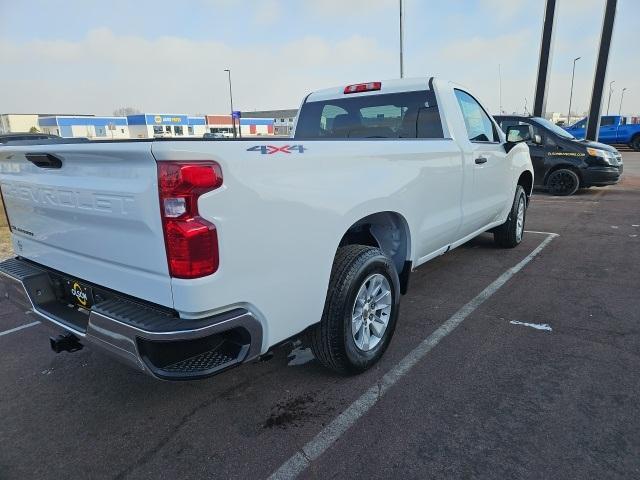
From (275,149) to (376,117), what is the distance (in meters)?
2.34

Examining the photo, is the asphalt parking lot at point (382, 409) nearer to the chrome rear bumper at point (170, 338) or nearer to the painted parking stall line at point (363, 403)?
the painted parking stall line at point (363, 403)

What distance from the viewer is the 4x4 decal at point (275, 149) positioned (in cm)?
206

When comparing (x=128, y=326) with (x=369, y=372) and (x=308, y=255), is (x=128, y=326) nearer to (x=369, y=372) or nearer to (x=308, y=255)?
(x=308, y=255)

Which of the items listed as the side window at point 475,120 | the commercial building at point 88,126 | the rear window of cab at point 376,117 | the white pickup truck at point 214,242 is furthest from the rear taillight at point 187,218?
the commercial building at point 88,126

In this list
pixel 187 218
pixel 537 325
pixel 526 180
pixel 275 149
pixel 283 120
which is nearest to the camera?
pixel 187 218

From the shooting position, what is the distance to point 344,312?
105 inches

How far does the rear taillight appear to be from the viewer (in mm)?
1831

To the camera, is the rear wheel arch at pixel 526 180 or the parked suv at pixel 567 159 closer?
the rear wheel arch at pixel 526 180

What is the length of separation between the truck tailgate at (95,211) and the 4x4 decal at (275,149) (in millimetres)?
465

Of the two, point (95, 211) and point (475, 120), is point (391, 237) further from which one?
point (95, 211)

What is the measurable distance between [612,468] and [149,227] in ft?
7.88

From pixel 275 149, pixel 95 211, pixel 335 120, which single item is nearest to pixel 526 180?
pixel 335 120

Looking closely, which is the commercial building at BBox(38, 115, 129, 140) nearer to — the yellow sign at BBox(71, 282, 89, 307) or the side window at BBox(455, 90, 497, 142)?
the side window at BBox(455, 90, 497, 142)

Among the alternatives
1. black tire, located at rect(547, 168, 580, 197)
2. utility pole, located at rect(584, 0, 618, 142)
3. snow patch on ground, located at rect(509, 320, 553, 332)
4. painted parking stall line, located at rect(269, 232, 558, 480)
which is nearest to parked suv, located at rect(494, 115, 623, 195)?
black tire, located at rect(547, 168, 580, 197)
